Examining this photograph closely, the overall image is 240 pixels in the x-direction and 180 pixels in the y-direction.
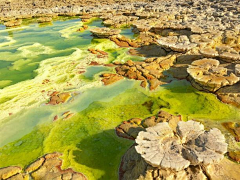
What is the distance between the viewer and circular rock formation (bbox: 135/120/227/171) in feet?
12.6

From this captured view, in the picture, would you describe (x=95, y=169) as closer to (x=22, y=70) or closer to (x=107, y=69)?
(x=107, y=69)

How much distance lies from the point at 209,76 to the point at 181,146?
4678 millimetres

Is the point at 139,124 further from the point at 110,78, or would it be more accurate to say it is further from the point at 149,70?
the point at 149,70

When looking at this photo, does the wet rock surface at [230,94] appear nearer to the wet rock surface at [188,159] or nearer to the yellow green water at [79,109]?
the yellow green water at [79,109]

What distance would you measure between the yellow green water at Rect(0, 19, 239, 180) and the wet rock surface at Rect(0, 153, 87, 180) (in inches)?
8.1

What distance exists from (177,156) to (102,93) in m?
5.02

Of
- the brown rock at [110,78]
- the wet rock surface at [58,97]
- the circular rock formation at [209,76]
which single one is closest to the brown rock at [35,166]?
the wet rock surface at [58,97]

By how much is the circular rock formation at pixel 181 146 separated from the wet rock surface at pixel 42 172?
1.88 metres

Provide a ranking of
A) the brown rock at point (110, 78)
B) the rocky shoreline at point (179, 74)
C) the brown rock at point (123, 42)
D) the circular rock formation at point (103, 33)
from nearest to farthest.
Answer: the rocky shoreline at point (179, 74) → the brown rock at point (110, 78) → the brown rock at point (123, 42) → the circular rock formation at point (103, 33)

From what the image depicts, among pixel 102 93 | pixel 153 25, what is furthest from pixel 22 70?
pixel 153 25

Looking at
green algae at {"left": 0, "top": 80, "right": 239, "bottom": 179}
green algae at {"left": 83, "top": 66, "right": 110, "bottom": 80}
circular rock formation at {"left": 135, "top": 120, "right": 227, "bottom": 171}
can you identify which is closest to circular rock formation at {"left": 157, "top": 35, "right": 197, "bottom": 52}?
green algae at {"left": 0, "top": 80, "right": 239, "bottom": 179}

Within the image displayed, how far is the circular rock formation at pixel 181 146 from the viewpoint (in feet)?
12.6

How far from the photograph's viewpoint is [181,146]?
430cm

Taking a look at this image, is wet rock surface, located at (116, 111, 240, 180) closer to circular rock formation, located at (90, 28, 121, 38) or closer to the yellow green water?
the yellow green water
